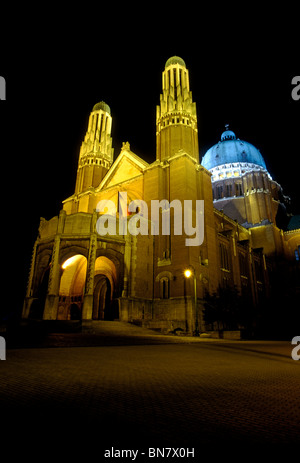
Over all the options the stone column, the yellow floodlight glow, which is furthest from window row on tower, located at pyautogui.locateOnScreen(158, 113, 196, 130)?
the stone column

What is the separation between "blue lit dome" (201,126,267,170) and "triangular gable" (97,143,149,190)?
3134cm

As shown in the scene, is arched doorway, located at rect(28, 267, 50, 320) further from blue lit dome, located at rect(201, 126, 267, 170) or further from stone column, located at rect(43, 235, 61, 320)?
blue lit dome, located at rect(201, 126, 267, 170)

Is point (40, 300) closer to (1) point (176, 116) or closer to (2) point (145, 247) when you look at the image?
(2) point (145, 247)

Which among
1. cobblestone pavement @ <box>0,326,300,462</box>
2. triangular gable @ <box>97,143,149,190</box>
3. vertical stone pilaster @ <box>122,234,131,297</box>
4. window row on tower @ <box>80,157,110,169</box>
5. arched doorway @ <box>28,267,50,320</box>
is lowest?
cobblestone pavement @ <box>0,326,300,462</box>

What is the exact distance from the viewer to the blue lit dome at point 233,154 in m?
62.4

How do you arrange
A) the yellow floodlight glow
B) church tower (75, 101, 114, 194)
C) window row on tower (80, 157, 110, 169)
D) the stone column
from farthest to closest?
window row on tower (80, 157, 110, 169) → church tower (75, 101, 114, 194) → the yellow floodlight glow → the stone column

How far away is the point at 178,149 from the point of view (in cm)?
3319

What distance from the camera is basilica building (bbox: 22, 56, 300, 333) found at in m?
25.4

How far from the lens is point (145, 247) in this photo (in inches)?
1122

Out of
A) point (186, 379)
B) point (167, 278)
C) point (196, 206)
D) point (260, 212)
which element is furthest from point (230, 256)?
point (186, 379)

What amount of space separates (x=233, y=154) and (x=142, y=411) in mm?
66206

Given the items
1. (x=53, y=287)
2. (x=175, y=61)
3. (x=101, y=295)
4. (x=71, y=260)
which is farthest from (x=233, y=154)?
(x=53, y=287)
